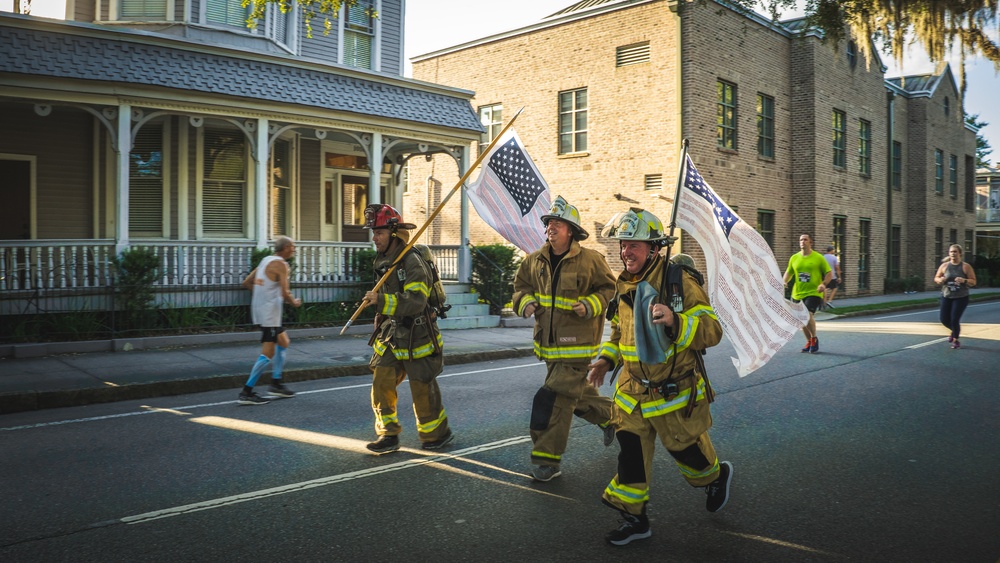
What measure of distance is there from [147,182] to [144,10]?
3.83 meters

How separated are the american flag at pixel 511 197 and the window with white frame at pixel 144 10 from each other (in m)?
11.8

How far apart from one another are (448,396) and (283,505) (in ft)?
13.4

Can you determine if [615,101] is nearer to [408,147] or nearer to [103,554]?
[408,147]

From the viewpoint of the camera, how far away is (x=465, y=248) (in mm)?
17828

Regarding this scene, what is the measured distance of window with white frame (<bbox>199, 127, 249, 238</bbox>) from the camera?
52.7 feet

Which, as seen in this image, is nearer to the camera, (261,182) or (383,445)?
(383,445)

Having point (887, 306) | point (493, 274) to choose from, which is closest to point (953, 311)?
point (493, 274)

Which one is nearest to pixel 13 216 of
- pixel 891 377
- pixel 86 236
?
pixel 86 236

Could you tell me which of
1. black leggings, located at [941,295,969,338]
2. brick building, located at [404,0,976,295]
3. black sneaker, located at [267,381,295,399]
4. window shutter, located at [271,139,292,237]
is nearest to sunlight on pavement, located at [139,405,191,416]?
black sneaker, located at [267,381,295,399]

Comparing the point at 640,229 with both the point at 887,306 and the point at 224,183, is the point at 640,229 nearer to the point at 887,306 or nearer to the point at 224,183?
the point at 224,183

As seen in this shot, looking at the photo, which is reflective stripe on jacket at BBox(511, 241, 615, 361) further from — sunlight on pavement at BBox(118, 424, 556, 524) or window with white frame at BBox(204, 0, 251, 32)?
window with white frame at BBox(204, 0, 251, 32)

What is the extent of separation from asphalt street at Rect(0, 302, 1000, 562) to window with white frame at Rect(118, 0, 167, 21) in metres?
10.5

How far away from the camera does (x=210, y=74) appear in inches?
563

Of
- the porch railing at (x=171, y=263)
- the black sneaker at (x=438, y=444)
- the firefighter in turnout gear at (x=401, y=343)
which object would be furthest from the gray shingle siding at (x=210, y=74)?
the black sneaker at (x=438, y=444)
